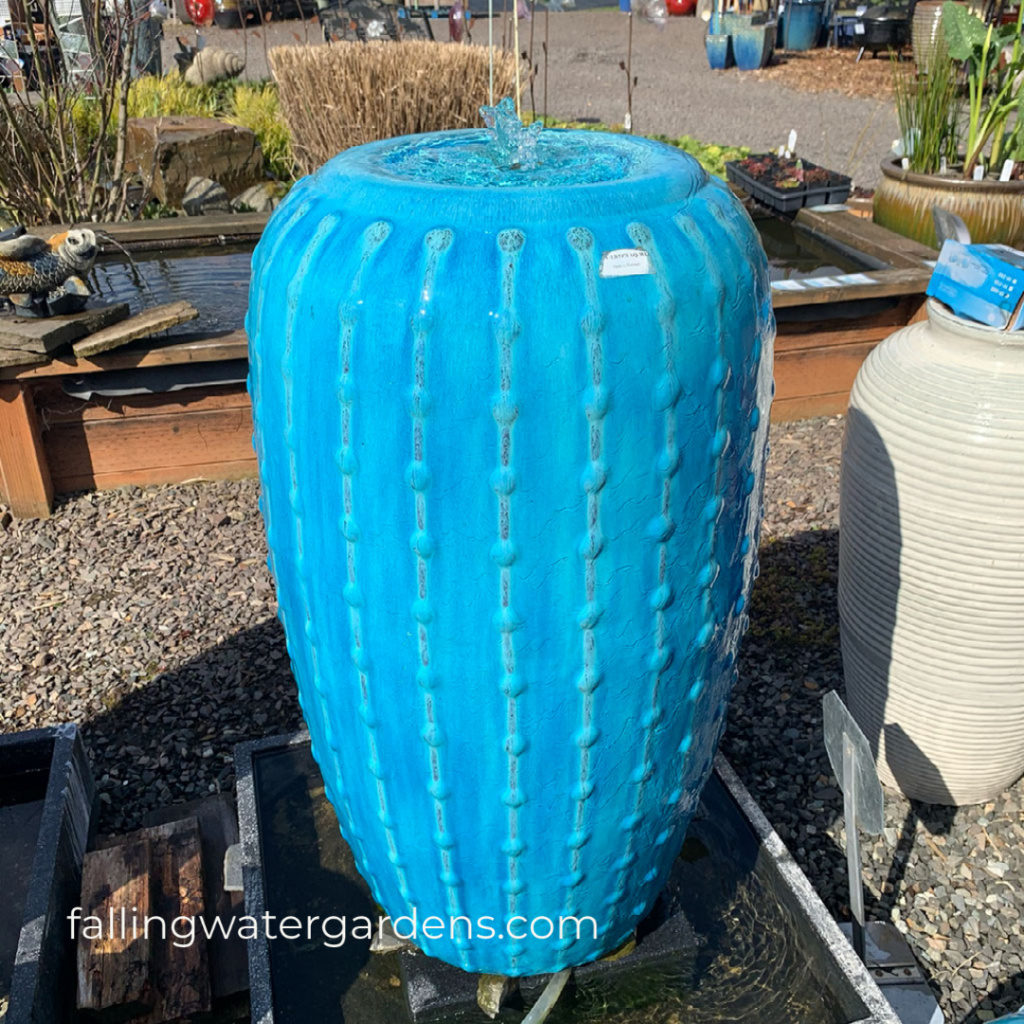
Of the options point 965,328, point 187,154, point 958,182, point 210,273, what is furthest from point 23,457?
point 958,182

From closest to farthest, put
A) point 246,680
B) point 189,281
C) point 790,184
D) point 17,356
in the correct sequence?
point 246,680, point 17,356, point 189,281, point 790,184

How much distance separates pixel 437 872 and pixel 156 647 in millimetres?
1865

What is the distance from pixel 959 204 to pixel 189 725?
14.1 feet

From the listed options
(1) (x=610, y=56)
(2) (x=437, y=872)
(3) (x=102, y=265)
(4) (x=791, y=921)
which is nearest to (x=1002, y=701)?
(4) (x=791, y=921)

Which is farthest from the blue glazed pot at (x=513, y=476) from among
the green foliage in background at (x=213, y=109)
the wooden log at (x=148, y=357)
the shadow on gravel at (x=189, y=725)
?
the green foliage in background at (x=213, y=109)

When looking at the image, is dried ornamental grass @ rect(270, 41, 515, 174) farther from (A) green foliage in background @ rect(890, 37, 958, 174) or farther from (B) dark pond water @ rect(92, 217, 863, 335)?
(A) green foliage in background @ rect(890, 37, 958, 174)

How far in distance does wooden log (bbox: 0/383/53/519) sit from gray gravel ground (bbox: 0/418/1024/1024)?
0.08 m

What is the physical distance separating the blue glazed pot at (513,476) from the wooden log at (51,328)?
2286 mm

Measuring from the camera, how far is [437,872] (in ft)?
5.07

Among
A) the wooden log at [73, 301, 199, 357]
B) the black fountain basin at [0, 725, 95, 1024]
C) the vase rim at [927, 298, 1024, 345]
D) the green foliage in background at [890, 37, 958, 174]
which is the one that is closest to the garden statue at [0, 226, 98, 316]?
the wooden log at [73, 301, 199, 357]

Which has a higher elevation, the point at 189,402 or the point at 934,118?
the point at 934,118

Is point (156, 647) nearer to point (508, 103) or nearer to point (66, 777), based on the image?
point (66, 777)

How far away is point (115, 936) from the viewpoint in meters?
1.96

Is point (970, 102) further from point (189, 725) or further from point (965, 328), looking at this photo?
point (189, 725)
